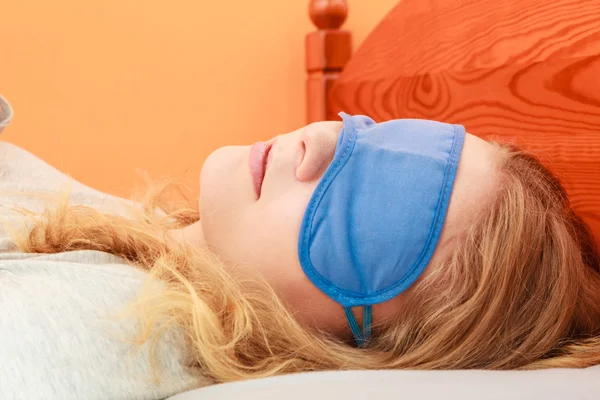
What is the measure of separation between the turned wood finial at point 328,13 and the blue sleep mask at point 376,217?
0.98 meters

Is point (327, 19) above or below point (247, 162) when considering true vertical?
above

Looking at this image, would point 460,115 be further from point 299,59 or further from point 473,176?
point 299,59

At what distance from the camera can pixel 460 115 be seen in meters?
1.26

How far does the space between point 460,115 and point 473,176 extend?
1.64 ft

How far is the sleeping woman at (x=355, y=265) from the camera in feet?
2.29

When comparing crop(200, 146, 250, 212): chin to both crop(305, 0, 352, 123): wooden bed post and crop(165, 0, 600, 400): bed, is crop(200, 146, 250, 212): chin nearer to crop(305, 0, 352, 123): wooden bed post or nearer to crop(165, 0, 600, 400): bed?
crop(165, 0, 600, 400): bed

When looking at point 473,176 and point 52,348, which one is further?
point 473,176

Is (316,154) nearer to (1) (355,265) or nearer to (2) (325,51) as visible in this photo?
(1) (355,265)

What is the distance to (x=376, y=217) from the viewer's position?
761 millimetres

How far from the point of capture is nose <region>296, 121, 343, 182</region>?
32.2 inches

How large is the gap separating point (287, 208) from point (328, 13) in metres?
1.03

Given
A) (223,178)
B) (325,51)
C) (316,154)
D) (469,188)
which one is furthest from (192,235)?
(325,51)

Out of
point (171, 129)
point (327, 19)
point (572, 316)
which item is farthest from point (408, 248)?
point (171, 129)

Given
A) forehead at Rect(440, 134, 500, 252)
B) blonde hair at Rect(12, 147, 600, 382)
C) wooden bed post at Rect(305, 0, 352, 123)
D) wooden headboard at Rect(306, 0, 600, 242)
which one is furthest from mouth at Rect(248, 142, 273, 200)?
wooden bed post at Rect(305, 0, 352, 123)
